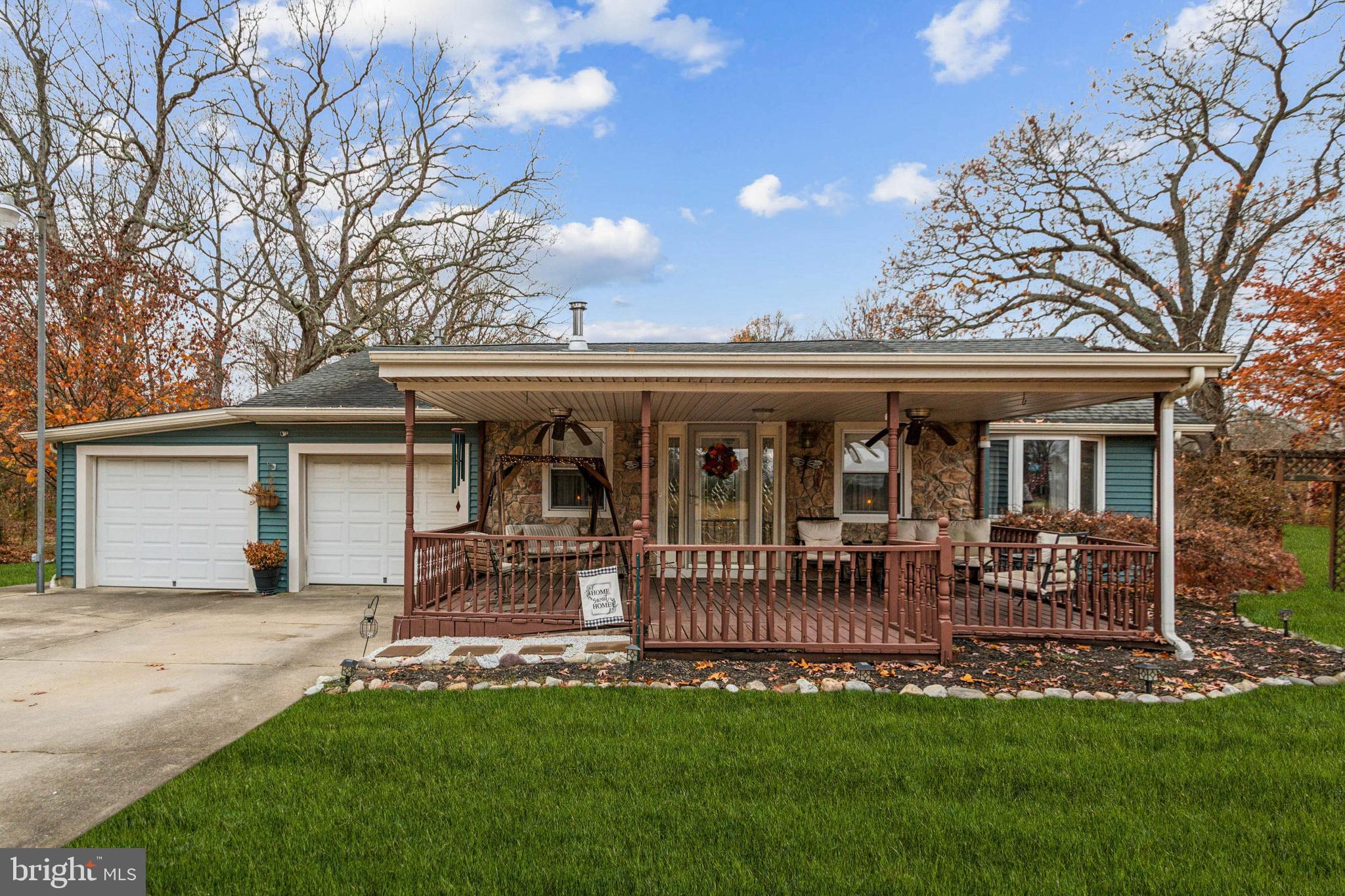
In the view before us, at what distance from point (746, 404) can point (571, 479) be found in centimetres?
277

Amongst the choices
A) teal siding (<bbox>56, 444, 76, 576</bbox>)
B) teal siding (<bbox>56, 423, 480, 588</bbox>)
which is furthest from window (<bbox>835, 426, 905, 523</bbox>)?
teal siding (<bbox>56, 444, 76, 576</bbox>)

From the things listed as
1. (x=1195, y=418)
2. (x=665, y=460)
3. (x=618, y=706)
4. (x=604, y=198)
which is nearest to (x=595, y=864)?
(x=618, y=706)

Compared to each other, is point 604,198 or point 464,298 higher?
point 604,198

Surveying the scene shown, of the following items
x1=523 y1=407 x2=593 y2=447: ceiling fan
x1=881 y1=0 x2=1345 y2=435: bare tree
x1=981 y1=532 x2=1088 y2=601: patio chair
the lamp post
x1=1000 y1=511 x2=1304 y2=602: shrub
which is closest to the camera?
x1=981 y1=532 x2=1088 y2=601: patio chair

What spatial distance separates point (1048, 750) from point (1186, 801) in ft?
2.01

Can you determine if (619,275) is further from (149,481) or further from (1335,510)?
(1335,510)

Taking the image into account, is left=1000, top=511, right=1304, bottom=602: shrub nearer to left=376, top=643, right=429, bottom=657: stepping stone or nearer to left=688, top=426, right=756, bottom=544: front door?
left=688, top=426, right=756, bottom=544: front door

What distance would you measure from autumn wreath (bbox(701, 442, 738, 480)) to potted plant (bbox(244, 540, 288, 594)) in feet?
18.0

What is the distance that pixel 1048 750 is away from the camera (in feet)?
11.8

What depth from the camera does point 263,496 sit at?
901cm

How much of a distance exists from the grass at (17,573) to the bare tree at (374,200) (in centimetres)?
643

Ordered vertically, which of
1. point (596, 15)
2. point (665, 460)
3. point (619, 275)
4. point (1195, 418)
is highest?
point (596, 15)

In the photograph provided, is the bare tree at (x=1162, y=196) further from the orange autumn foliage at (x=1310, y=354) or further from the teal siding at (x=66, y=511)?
the teal siding at (x=66, y=511)

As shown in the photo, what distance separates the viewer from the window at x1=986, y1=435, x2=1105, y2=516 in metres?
10.6
